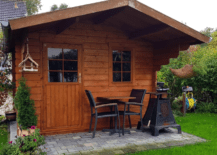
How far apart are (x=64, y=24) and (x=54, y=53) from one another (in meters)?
0.80

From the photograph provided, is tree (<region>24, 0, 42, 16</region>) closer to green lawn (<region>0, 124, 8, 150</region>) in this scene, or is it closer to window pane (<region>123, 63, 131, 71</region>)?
green lawn (<region>0, 124, 8, 150</region>)

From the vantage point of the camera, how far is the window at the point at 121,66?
18.2 feet

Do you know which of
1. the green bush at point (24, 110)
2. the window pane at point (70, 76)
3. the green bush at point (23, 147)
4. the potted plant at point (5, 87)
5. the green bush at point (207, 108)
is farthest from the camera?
the green bush at point (207, 108)

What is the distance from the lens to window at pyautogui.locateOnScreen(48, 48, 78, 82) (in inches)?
190

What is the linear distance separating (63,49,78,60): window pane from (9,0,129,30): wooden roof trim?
1.30m

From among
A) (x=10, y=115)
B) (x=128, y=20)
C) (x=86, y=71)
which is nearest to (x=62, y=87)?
(x=86, y=71)

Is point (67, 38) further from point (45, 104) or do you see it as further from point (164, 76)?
point (164, 76)

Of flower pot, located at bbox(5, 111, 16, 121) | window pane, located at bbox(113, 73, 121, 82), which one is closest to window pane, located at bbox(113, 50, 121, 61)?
window pane, located at bbox(113, 73, 121, 82)

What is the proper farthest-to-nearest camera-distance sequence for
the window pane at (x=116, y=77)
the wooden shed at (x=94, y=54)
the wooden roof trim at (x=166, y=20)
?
the window pane at (x=116, y=77) → the wooden shed at (x=94, y=54) → the wooden roof trim at (x=166, y=20)

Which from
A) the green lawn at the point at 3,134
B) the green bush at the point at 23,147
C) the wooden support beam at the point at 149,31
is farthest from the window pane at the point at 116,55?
the green lawn at the point at 3,134

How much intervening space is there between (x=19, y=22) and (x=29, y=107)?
1.61m

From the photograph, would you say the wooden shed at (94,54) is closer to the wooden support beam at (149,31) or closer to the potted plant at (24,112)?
the wooden support beam at (149,31)

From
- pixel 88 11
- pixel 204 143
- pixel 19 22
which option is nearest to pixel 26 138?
pixel 19 22

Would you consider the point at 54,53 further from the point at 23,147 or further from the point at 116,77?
the point at 23,147
